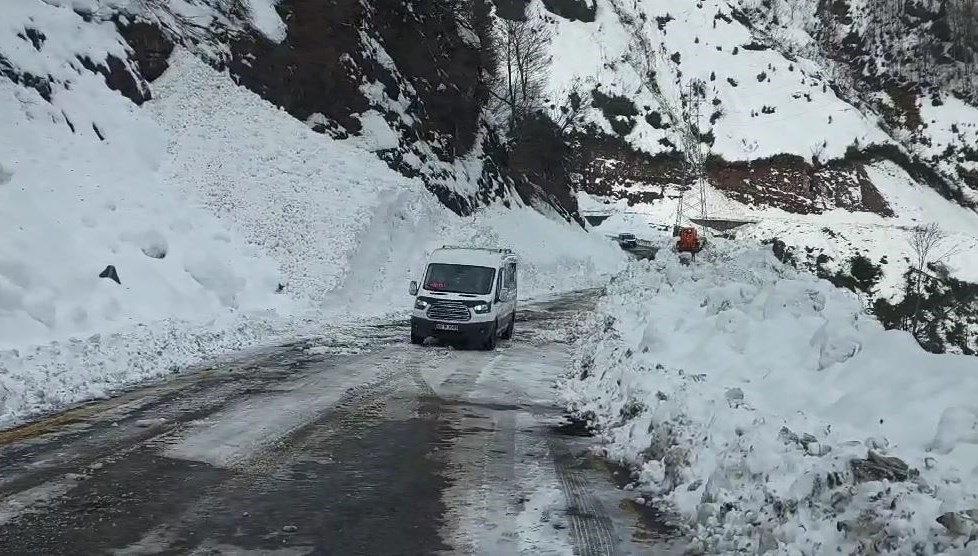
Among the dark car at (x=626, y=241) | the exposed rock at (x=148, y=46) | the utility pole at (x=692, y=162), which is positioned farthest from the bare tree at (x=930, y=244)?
the exposed rock at (x=148, y=46)

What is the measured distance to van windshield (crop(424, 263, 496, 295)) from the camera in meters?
18.4

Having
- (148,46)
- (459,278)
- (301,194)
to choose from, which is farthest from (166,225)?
(148,46)

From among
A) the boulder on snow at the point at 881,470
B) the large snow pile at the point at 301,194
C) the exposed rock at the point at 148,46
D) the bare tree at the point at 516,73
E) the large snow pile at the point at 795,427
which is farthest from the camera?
the bare tree at the point at 516,73

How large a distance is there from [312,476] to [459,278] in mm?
11364

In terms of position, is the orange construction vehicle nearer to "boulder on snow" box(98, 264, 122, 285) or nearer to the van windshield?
the van windshield

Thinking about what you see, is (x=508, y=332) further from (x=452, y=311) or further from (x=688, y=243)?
(x=688, y=243)

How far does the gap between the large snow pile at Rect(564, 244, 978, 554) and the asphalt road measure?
1.81 ft

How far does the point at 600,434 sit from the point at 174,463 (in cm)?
460

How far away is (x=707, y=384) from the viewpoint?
32.3ft

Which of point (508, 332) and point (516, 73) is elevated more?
point (516, 73)

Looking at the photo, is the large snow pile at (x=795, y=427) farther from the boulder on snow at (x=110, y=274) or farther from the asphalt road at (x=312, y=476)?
the boulder on snow at (x=110, y=274)

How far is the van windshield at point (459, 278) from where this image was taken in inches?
725

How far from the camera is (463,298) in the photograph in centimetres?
1798

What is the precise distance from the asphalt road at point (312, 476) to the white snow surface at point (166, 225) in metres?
1.90
